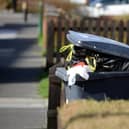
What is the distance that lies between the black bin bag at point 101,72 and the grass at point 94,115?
0.41 metres

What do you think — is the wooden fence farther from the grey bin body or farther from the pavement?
the grey bin body

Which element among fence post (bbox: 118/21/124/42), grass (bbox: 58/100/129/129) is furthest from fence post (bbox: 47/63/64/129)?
fence post (bbox: 118/21/124/42)

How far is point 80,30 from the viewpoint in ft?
55.7

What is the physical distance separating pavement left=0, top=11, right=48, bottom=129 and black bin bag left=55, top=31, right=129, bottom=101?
2376mm

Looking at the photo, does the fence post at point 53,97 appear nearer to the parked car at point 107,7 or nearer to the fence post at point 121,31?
the fence post at point 121,31

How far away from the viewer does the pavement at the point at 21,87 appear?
1034cm

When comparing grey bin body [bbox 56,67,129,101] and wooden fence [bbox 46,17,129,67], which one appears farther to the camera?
wooden fence [bbox 46,17,129,67]

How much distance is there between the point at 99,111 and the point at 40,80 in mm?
8539

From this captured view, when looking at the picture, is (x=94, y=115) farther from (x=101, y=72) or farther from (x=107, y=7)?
(x=107, y=7)

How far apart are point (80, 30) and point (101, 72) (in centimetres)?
952

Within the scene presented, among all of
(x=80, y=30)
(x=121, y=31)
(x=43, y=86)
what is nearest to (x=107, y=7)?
(x=121, y=31)

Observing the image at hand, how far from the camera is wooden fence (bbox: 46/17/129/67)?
663 inches

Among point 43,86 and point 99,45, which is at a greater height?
point 99,45

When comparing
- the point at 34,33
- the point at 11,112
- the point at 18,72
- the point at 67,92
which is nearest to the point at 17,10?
the point at 34,33
